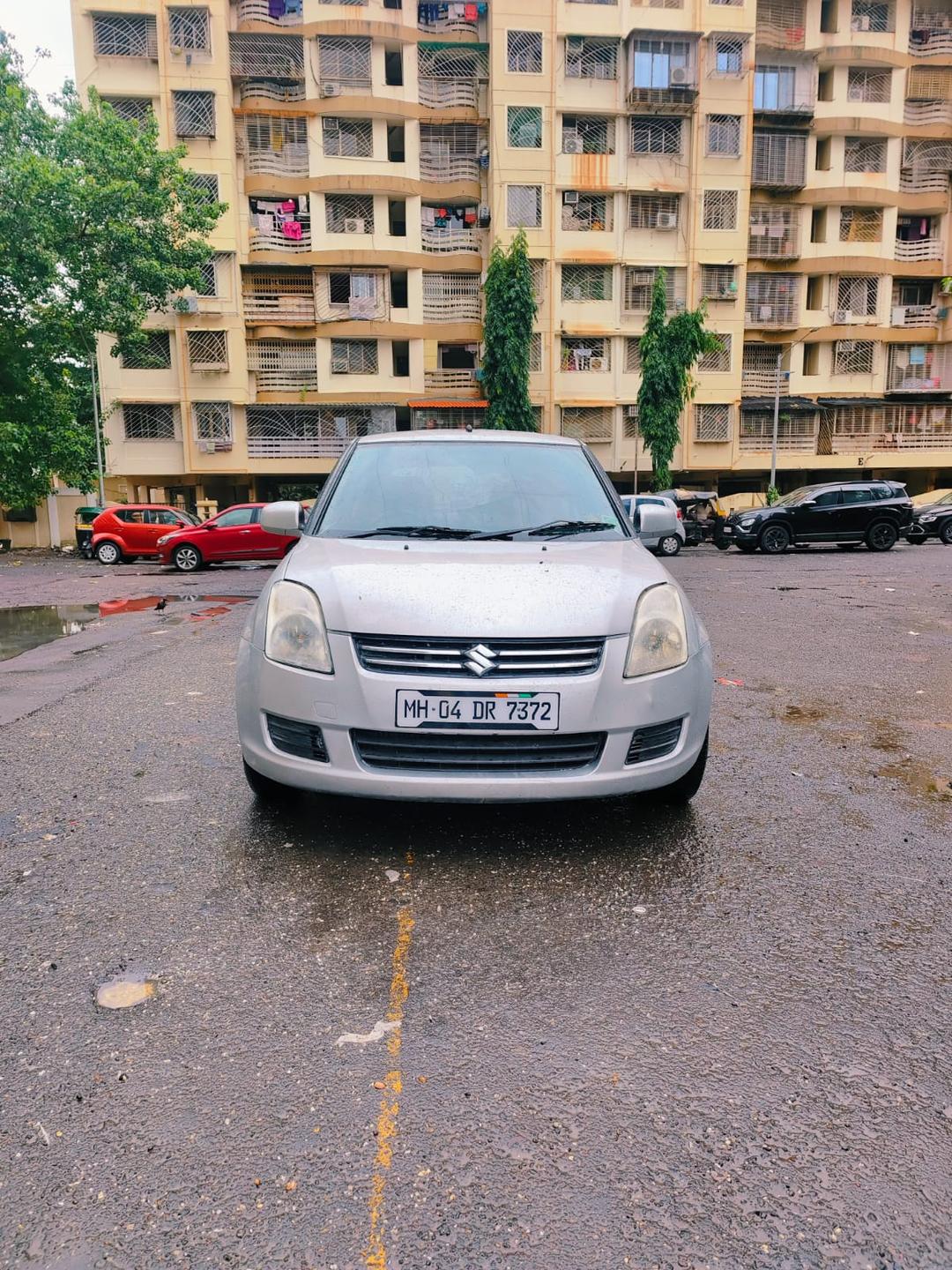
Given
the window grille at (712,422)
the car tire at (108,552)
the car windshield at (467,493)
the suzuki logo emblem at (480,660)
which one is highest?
the window grille at (712,422)

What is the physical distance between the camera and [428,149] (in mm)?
32594

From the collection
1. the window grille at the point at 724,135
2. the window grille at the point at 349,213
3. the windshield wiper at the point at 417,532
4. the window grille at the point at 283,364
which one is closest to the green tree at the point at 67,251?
the window grille at the point at 283,364

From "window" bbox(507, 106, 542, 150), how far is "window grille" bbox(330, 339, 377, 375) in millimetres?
8813

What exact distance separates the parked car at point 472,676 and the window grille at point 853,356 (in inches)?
1432

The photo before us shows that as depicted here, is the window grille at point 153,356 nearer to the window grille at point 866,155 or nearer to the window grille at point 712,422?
the window grille at point 712,422

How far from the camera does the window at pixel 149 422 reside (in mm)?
31516

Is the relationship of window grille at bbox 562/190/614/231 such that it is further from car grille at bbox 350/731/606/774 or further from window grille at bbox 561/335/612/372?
car grille at bbox 350/731/606/774

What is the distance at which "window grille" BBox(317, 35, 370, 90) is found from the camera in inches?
1213

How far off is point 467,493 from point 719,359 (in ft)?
108

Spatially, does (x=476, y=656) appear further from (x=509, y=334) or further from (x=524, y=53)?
(x=524, y=53)

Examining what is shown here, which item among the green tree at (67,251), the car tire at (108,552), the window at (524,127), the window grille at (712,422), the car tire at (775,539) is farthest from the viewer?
the window grille at (712,422)

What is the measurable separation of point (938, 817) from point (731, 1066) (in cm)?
218

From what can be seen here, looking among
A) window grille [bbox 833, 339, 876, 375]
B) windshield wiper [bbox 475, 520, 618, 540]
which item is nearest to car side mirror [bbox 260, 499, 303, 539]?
windshield wiper [bbox 475, 520, 618, 540]

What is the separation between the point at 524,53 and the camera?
3134 cm
